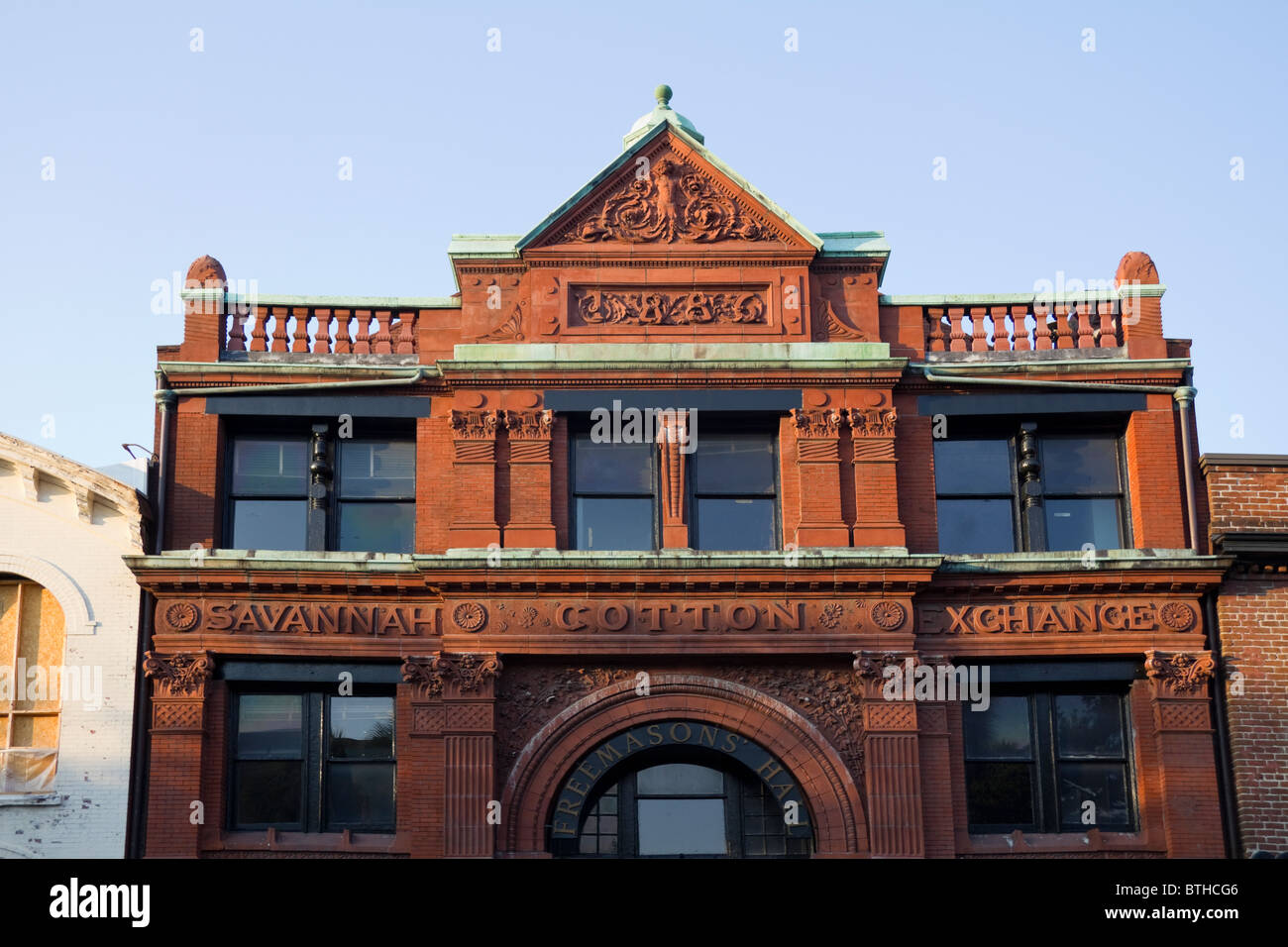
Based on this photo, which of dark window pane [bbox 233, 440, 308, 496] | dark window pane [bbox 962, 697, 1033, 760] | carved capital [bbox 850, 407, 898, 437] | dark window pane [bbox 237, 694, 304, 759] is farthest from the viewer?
dark window pane [bbox 233, 440, 308, 496]

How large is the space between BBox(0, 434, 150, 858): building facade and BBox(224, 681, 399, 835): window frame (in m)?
1.38

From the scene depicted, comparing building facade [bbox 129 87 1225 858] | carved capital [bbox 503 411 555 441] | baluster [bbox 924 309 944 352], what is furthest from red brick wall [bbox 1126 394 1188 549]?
carved capital [bbox 503 411 555 441]

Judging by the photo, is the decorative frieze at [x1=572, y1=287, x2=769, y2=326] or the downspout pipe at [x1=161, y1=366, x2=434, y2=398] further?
the decorative frieze at [x1=572, y1=287, x2=769, y2=326]

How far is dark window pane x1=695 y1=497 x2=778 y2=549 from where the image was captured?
1115 inches

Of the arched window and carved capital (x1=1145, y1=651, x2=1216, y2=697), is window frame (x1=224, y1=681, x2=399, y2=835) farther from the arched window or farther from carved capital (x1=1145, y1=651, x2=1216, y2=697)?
carved capital (x1=1145, y1=651, x2=1216, y2=697)

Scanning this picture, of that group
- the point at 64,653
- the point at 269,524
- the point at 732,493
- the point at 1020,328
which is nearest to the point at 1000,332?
the point at 1020,328

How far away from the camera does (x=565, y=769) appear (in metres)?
26.9

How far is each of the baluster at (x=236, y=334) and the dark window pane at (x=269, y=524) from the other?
230cm

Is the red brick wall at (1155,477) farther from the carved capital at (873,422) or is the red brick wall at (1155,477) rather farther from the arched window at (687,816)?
the arched window at (687,816)

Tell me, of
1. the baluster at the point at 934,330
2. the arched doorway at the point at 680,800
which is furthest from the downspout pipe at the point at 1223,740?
the arched doorway at the point at 680,800

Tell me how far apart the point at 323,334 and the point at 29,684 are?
21.0 ft

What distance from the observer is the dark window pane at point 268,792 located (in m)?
27.2

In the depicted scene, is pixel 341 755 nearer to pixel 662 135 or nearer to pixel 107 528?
pixel 107 528

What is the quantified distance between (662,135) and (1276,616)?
11.1 m
